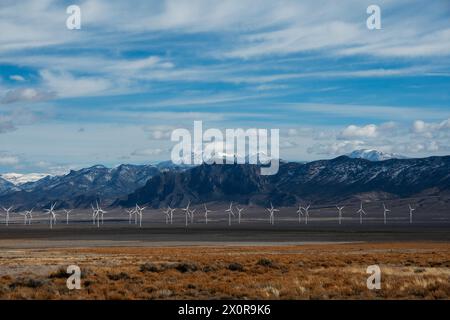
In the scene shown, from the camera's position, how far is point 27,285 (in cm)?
3198

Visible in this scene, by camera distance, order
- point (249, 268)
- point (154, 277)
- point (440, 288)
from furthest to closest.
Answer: point (249, 268), point (154, 277), point (440, 288)
